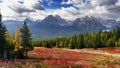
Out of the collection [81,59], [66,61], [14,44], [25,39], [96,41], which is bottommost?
[81,59]

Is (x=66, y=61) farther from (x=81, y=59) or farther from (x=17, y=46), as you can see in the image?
(x=17, y=46)

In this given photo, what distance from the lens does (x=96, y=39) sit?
142000 millimetres

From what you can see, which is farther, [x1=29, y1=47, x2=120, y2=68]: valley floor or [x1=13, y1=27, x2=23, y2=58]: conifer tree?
[x1=13, y1=27, x2=23, y2=58]: conifer tree

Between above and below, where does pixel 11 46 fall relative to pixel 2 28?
below

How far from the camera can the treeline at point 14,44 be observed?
51.1 meters

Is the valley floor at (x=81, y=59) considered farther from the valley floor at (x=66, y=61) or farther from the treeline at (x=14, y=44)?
the treeline at (x=14, y=44)

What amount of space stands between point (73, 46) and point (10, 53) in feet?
311

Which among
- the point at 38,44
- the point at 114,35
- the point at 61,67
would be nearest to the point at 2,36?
the point at 61,67

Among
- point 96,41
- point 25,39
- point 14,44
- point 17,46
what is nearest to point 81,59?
point 17,46

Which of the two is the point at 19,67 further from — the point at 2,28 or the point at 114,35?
the point at 114,35

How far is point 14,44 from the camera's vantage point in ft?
186

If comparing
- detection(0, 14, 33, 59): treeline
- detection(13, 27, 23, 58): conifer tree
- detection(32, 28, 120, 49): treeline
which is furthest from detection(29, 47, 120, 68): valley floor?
detection(32, 28, 120, 49): treeline

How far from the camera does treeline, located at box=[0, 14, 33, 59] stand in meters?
51.1

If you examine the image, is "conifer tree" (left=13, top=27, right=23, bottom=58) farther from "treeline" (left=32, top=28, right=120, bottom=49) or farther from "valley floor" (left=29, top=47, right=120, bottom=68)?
"treeline" (left=32, top=28, right=120, bottom=49)
